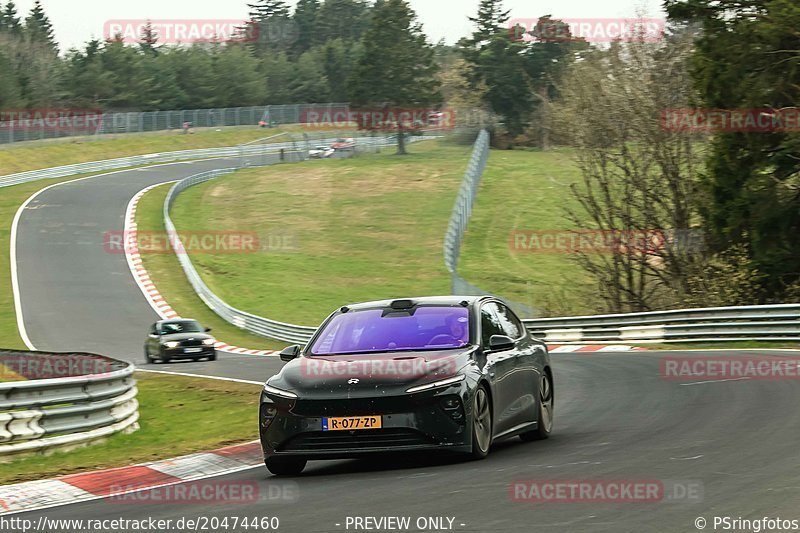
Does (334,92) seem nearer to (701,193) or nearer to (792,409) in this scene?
(701,193)

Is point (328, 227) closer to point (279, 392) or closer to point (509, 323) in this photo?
point (509, 323)

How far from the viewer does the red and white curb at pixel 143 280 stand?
3825cm

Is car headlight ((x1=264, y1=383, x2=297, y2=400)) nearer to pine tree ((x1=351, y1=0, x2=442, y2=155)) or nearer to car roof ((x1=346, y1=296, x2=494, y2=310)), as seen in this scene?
car roof ((x1=346, y1=296, x2=494, y2=310))

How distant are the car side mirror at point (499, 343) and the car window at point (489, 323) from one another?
0.40 ft

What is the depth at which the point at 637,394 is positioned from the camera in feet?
51.3

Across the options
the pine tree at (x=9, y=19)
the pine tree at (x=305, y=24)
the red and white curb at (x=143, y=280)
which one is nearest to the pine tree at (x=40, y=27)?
the pine tree at (x=9, y=19)

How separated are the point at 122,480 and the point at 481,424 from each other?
3.14m

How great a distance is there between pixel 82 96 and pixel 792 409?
373 ft

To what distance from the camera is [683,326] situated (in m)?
27.8

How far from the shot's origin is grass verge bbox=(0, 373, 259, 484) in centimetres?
1175

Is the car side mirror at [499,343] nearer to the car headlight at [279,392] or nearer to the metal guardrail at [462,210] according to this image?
the car headlight at [279,392]

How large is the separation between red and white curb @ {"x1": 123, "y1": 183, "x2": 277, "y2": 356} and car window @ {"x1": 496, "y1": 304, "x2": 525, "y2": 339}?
23.9 metres

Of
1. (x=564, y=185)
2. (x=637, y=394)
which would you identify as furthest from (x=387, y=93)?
(x=637, y=394)

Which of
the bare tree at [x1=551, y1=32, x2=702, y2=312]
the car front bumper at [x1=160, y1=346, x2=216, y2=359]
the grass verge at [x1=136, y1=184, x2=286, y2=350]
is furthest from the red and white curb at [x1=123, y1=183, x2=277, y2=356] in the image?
the bare tree at [x1=551, y1=32, x2=702, y2=312]
